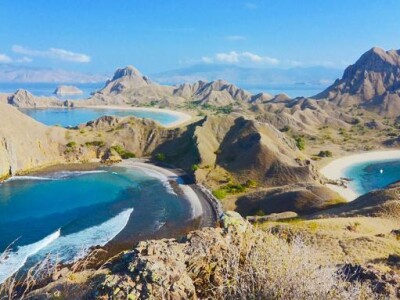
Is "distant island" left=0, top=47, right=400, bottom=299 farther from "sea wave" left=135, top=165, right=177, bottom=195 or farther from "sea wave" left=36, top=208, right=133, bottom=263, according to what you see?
"sea wave" left=36, top=208, right=133, bottom=263

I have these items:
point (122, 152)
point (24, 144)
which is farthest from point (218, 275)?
point (122, 152)

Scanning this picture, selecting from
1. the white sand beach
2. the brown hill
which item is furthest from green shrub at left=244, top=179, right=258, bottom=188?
the brown hill

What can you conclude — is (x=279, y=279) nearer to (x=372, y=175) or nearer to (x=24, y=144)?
(x=24, y=144)

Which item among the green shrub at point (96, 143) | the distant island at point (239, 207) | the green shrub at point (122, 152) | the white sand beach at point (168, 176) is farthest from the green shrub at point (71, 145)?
the white sand beach at point (168, 176)

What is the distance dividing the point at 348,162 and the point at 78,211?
72.5 meters

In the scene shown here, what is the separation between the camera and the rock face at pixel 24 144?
77.9m

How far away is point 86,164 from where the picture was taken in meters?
87.0

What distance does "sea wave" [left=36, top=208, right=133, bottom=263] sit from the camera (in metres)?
44.5

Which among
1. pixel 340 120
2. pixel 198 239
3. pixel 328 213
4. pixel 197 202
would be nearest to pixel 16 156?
pixel 197 202

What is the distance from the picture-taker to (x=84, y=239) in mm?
49750

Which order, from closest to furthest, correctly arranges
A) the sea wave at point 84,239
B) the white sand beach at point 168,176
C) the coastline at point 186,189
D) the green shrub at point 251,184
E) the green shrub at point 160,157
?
the sea wave at point 84,239
the coastline at point 186,189
the white sand beach at point 168,176
the green shrub at point 251,184
the green shrub at point 160,157

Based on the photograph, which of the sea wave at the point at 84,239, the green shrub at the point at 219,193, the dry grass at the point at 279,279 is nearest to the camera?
the dry grass at the point at 279,279

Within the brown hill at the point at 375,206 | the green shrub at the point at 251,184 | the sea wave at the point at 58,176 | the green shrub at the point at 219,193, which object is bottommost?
the green shrub at the point at 219,193

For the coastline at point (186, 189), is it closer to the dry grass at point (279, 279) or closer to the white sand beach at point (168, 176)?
the white sand beach at point (168, 176)
